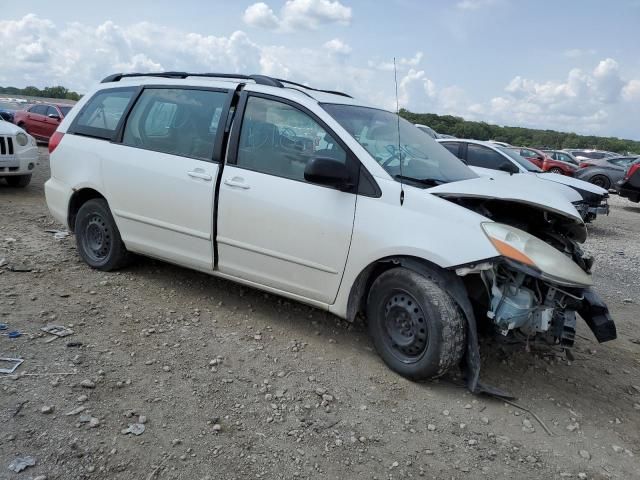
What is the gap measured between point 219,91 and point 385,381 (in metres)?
2.64

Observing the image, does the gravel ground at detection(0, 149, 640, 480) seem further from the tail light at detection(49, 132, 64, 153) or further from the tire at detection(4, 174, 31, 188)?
the tire at detection(4, 174, 31, 188)

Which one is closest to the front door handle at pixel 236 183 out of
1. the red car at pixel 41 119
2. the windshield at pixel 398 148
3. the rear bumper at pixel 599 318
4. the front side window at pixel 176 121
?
the front side window at pixel 176 121

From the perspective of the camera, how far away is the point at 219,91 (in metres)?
4.33

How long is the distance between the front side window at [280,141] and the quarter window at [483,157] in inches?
280

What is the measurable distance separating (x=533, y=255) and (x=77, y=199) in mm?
4230

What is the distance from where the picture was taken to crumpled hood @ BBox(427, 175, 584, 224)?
343cm

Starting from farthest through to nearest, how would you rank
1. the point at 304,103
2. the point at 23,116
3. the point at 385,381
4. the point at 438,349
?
the point at 23,116 < the point at 304,103 < the point at 385,381 < the point at 438,349

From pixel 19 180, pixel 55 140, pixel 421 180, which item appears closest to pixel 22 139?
pixel 19 180

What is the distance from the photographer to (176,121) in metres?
4.50

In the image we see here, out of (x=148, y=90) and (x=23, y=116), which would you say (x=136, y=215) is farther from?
(x=23, y=116)

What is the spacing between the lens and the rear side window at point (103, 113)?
16.0 feet

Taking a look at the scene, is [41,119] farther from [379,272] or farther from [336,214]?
[379,272]

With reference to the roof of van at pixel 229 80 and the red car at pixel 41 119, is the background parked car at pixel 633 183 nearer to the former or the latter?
the roof of van at pixel 229 80

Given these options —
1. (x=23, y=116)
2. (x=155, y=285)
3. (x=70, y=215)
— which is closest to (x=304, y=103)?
(x=155, y=285)
